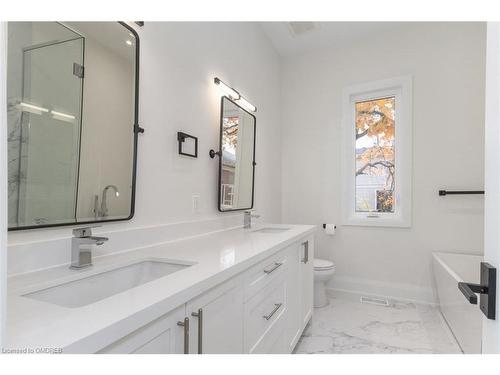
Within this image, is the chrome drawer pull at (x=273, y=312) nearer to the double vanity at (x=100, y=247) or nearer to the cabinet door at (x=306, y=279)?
the double vanity at (x=100, y=247)

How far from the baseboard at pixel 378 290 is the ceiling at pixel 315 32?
102 inches

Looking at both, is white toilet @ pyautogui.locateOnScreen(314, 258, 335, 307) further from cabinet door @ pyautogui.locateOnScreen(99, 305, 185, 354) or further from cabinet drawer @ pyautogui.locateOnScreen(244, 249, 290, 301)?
cabinet door @ pyautogui.locateOnScreen(99, 305, 185, 354)

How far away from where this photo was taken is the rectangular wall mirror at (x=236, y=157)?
214 cm

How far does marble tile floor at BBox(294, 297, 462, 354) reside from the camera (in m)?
1.96

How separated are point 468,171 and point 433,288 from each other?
1.16 meters

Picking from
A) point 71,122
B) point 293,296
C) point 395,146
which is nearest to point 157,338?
point 71,122

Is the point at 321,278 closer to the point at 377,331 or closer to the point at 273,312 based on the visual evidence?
the point at 377,331

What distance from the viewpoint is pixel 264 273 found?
1.36 metres

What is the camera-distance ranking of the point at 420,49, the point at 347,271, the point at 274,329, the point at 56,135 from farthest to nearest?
1. the point at 347,271
2. the point at 420,49
3. the point at 274,329
4. the point at 56,135

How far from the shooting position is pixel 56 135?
105 cm

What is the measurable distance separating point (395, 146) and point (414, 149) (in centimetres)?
20

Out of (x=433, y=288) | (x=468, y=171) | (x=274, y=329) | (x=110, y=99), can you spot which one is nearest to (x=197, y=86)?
(x=110, y=99)

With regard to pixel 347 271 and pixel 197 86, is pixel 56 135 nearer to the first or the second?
pixel 197 86

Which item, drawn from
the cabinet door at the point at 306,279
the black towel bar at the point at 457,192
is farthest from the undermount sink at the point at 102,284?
the black towel bar at the point at 457,192
